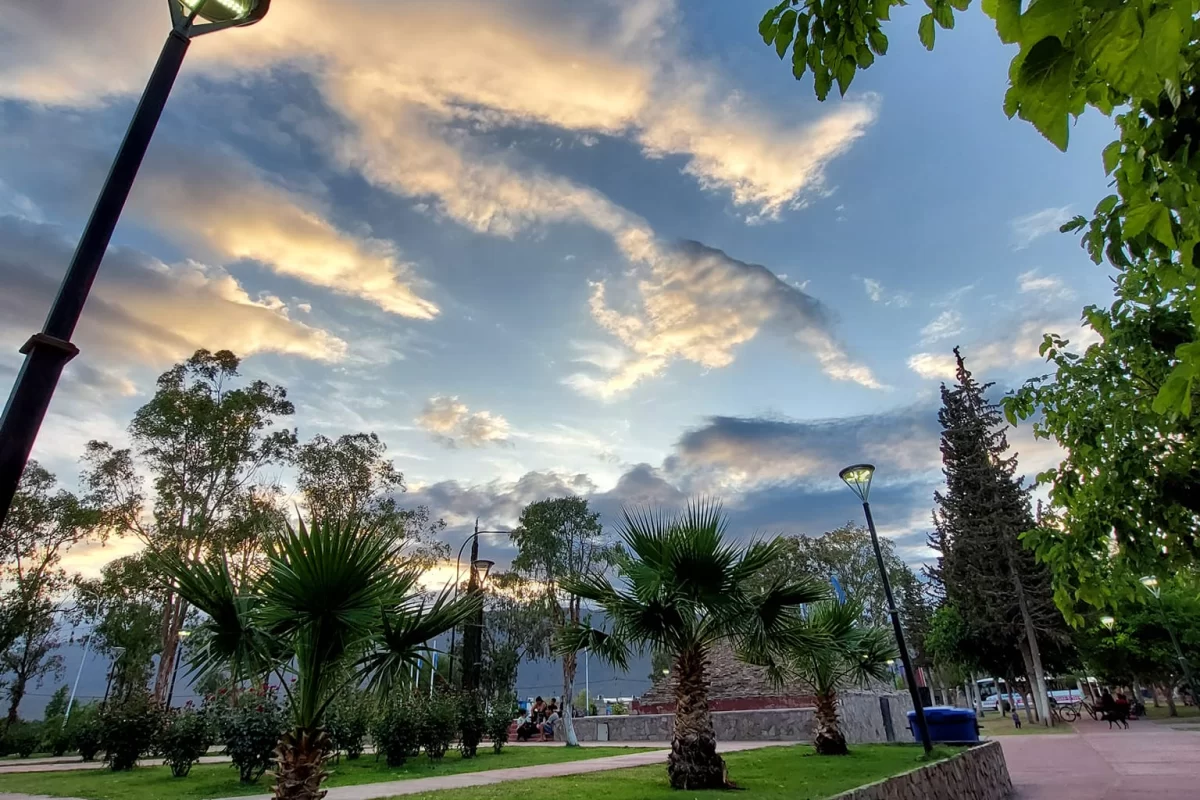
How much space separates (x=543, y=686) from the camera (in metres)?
57.3

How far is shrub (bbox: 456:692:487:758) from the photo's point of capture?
15.4 metres

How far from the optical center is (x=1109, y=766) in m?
13.8

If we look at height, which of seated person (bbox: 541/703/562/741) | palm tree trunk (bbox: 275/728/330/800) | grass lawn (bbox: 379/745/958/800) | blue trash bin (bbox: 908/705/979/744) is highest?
palm tree trunk (bbox: 275/728/330/800)

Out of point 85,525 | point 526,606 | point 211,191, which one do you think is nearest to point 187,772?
point 211,191

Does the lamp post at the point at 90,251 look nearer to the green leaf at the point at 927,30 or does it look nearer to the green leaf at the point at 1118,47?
the green leaf at the point at 927,30

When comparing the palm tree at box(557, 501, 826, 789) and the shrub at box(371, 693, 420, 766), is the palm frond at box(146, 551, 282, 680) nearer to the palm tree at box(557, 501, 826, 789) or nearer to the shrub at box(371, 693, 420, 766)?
the palm tree at box(557, 501, 826, 789)

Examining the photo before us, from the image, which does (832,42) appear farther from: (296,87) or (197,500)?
(197,500)

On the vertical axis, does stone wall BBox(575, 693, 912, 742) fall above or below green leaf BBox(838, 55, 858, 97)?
below

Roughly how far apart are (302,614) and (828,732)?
1091 cm

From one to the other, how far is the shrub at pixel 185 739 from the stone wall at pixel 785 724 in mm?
13475

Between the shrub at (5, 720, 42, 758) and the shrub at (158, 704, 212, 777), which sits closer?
the shrub at (158, 704, 212, 777)

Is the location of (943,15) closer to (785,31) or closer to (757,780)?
(785,31)

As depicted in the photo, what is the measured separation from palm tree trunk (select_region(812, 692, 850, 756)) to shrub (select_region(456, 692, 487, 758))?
8.41 meters

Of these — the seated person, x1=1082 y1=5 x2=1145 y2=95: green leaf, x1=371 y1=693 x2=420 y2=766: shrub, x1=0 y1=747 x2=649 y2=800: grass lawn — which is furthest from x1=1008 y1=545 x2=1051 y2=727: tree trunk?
x1=1082 y1=5 x2=1145 y2=95: green leaf
